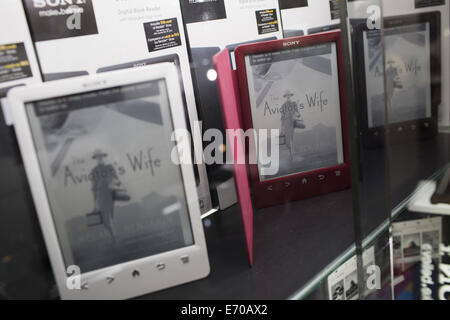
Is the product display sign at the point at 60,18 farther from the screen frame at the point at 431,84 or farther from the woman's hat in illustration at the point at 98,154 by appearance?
the screen frame at the point at 431,84

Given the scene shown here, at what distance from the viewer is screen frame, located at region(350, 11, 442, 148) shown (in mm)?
766

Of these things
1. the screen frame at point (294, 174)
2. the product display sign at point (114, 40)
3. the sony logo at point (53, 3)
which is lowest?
the screen frame at point (294, 174)

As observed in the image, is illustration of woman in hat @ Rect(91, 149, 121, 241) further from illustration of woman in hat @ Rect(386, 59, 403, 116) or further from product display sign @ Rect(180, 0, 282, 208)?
illustration of woman in hat @ Rect(386, 59, 403, 116)

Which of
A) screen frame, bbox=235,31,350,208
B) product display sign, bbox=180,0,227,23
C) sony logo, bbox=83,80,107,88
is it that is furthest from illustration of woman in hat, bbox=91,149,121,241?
product display sign, bbox=180,0,227,23

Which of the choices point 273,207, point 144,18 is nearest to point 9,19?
point 144,18

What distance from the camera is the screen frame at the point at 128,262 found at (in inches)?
28.3

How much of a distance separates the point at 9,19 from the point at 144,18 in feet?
1.03

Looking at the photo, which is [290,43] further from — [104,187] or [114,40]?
[104,187]

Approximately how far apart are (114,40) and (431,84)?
915mm

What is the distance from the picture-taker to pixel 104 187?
0.78 m

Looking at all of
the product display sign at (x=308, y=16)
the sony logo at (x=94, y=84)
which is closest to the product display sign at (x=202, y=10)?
the product display sign at (x=308, y=16)

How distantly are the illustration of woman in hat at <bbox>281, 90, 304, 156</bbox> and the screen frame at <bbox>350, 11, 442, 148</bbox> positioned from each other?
23cm

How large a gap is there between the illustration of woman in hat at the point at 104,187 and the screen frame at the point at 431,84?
0.49m
